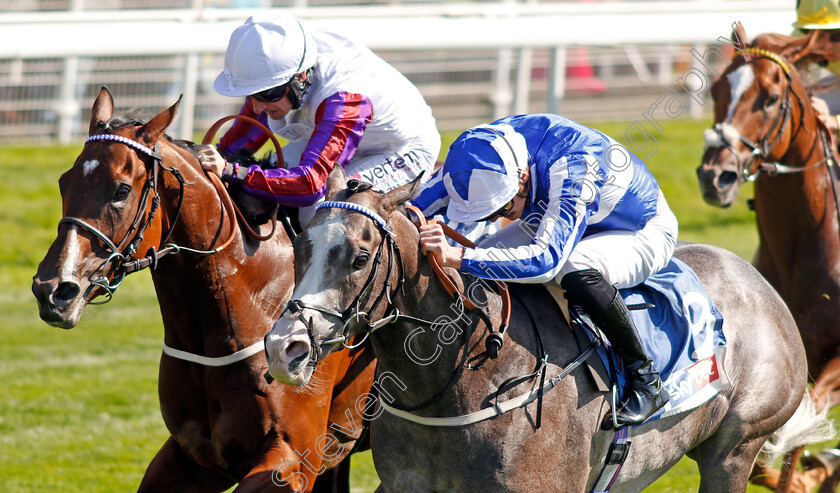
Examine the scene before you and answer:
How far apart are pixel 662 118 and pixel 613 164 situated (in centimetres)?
1014

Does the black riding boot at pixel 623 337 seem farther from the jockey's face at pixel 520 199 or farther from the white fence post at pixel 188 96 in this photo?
the white fence post at pixel 188 96

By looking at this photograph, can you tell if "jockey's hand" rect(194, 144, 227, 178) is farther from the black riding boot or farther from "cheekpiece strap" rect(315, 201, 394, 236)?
the black riding boot

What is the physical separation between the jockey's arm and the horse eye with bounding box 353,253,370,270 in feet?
3.63

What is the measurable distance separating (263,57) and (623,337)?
5.58 ft

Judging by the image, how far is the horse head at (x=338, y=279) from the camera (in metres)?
2.90

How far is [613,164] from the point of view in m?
3.75

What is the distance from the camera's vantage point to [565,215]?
347cm

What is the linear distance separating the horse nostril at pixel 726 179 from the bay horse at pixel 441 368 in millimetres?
1859

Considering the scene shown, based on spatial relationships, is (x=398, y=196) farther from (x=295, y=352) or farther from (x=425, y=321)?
(x=295, y=352)

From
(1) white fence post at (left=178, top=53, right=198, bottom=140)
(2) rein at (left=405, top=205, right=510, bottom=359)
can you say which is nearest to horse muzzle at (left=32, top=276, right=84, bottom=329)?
(2) rein at (left=405, top=205, right=510, bottom=359)

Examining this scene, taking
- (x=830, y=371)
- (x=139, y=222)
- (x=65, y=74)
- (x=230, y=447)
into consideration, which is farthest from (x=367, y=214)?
(x=65, y=74)

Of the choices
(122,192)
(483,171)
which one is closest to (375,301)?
(483,171)

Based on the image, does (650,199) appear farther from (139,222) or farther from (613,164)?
(139,222)

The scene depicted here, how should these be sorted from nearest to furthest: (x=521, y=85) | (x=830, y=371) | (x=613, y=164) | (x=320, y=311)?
(x=320, y=311) → (x=613, y=164) → (x=830, y=371) → (x=521, y=85)
